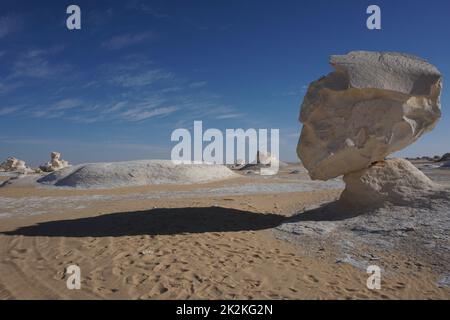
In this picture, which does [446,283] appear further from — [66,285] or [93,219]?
[93,219]

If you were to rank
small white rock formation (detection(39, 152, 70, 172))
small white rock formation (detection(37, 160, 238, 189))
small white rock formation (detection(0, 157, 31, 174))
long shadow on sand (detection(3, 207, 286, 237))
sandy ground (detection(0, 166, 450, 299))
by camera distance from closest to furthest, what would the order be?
sandy ground (detection(0, 166, 450, 299))
long shadow on sand (detection(3, 207, 286, 237))
small white rock formation (detection(37, 160, 238, 189))
small white rock formation (detection(39, 152, 70, 172))
small white rock formation (detection(0, 157, 31, 174))

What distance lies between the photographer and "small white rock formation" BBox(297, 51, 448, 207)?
7.29 m

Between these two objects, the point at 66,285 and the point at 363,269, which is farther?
the point at 363,269

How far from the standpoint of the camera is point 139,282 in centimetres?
483

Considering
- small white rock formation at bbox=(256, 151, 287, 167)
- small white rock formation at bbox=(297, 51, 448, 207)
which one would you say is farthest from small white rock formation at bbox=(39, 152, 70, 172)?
small white rock formation at bbox=(297, 51, 448, 207)

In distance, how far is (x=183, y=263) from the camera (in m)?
5.52

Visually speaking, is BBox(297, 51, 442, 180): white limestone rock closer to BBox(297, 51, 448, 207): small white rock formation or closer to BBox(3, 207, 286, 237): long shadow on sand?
BBox(297, 51, 448, 207): small white rock formation

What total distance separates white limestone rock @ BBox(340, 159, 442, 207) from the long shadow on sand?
6.64 ft

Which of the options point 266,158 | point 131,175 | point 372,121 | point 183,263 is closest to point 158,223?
point 183,263

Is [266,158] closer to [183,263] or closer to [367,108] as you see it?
[367,108]

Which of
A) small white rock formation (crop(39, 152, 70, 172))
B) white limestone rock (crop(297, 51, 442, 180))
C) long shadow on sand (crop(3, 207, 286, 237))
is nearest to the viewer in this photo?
white limestone rock (crop(297, 51, 442, 180))

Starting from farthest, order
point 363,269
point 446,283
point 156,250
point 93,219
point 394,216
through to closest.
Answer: point 93,219
point 394,216
point 156,250
point 363,269
point 446,283

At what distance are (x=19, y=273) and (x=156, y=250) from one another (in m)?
2.06

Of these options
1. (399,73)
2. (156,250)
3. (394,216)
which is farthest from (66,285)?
(399,73)
